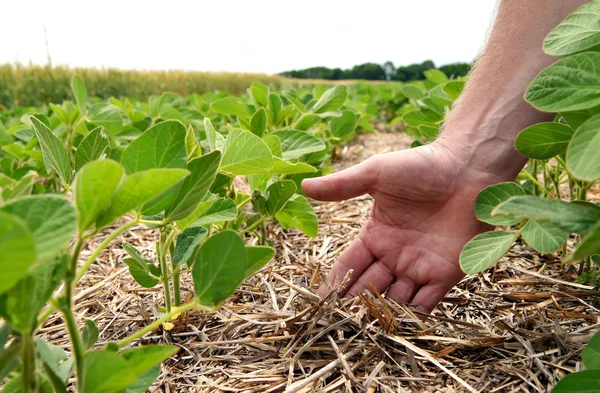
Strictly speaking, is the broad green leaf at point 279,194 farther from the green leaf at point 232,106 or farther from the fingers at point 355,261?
the green leaf at point 232,106

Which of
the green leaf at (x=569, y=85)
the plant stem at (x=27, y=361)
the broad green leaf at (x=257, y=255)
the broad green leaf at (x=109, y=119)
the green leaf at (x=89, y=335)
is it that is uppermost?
the green leaf at (x=569, y=85)

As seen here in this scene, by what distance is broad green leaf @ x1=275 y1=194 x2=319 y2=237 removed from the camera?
1.16 m

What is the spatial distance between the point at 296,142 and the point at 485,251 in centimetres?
55

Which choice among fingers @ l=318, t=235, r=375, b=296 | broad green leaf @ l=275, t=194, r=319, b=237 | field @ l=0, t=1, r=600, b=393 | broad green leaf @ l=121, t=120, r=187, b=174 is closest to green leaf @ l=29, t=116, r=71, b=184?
field @ l=0, t=1, r=600, b=393

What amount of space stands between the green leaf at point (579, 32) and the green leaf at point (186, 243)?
0.64 m

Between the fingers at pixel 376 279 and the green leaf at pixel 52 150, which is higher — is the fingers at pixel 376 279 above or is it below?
below

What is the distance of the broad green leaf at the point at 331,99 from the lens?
1.69m

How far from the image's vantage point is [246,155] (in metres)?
0.80

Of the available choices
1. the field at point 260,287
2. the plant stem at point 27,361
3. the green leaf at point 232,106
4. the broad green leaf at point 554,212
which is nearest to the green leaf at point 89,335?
the field at point 260,287

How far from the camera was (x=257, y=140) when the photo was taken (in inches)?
30.9

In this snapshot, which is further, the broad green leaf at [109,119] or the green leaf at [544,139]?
the broad green leaf at [109,119]

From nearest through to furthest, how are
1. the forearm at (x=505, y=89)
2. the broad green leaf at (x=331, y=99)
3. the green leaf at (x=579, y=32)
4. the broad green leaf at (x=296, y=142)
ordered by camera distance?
the green leaf at (x=579, y=32), the forearm at (x=505, y=89), the broad green leaf at (x=296, y=142), the broad green leaf at (x=331, y=99)

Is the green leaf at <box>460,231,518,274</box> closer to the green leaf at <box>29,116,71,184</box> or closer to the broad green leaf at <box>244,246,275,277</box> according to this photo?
the broad green leaf at <box>244,246,275,277</box>

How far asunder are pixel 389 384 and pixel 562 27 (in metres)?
0.62
